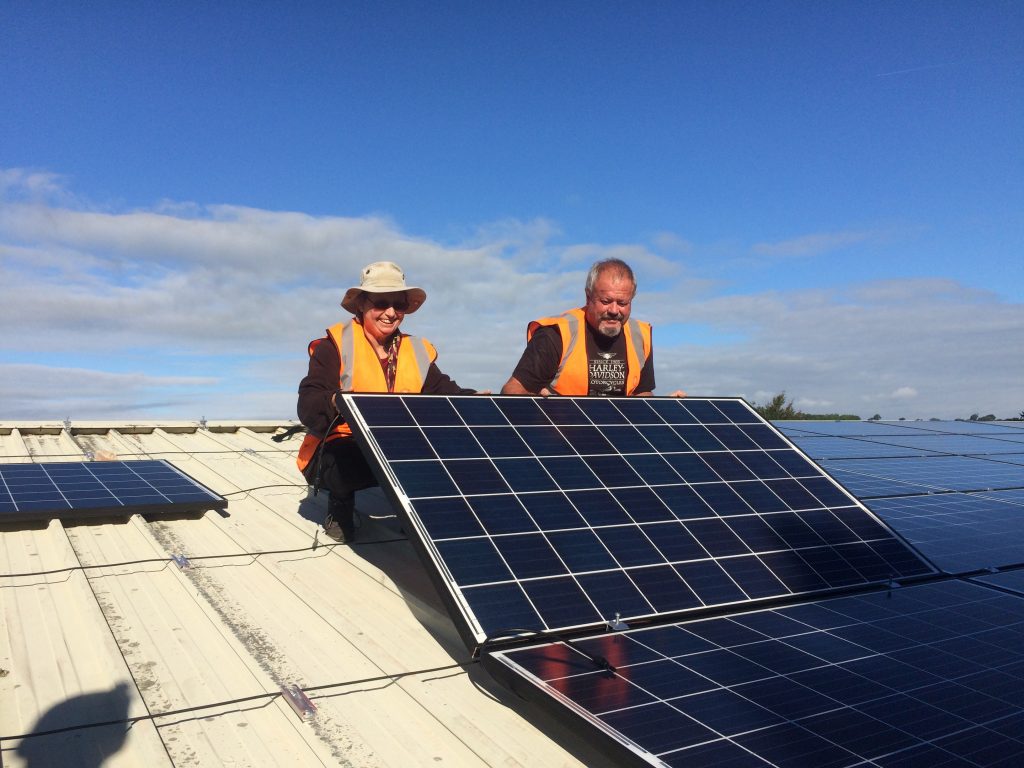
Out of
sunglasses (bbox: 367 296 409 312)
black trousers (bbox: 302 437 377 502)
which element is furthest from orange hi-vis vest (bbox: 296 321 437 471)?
sunglasses (bbox: 367 296 409 312)

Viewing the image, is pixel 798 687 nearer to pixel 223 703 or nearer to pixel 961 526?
pixel 223 703

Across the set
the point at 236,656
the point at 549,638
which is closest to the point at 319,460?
the point at 236,656

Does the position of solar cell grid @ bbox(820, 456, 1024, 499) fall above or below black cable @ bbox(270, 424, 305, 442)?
below

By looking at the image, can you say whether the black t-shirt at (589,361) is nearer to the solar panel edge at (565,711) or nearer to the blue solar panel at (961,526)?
the blue solar panel at (961,526)

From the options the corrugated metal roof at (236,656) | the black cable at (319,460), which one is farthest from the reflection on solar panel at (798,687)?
the black cable at (319,460)

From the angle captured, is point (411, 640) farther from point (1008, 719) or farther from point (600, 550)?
point (1008, 719)

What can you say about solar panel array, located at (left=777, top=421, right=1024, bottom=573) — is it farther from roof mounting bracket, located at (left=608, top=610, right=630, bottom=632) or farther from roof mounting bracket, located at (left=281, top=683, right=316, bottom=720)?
roof mounting bracket, located at (left=281, top=683, right=316, bottom=720)

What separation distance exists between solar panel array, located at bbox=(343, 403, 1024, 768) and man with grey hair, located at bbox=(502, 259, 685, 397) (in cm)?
109

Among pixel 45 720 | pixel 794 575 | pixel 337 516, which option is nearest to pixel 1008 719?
pixel 794 575

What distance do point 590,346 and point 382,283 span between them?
226cm

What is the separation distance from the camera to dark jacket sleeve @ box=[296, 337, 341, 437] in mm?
6613

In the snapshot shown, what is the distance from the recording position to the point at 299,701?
12.9 feet

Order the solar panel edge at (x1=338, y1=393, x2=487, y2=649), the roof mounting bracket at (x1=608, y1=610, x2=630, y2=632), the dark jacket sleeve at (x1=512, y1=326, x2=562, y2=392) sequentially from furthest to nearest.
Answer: the dark jacket sleeve at (x1=512, y1=326, x2=562, y2=392) < the roof mounting bracket at (x1=608, y1=610, x2=630, y2=632) < the solar panel edge at (x1=338, y1=393, x2=487, y2=649)

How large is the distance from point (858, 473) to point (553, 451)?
6.01 meters
